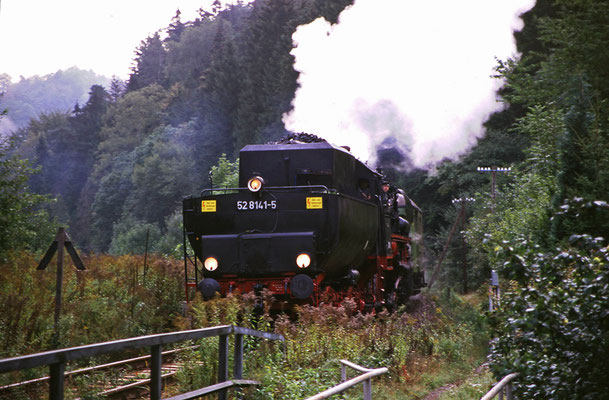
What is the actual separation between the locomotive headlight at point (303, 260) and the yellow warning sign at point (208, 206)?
5.77ft

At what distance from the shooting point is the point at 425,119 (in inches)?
1020

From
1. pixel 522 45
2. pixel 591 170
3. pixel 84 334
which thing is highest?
pixel 522 45

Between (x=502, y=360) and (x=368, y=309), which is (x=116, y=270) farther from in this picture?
(x=502, y=360)

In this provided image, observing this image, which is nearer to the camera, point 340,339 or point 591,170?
point 340,339

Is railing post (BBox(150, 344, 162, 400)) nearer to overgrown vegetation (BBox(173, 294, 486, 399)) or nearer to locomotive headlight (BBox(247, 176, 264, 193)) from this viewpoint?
overgrown vegetation (BBox(173, 294, 486, 399))

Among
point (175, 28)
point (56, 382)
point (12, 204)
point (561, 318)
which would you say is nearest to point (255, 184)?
point (561, 318)

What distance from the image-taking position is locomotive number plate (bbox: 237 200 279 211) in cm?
1236

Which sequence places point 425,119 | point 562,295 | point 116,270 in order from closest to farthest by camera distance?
point 562,295 → point 116,270 → point 425,119

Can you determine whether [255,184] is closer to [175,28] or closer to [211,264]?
[211,264]

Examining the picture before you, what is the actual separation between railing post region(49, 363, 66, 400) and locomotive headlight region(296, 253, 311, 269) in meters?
8.10

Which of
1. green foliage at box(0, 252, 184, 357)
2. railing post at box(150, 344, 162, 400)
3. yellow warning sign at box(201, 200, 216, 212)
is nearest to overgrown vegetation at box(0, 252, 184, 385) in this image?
green foliage at box(0, 252, 184, 357)

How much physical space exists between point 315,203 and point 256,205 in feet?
3.36

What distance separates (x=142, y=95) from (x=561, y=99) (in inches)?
3435

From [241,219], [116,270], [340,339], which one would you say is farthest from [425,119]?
[340,339]
